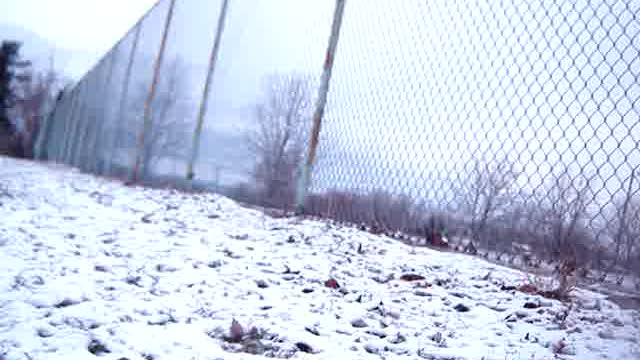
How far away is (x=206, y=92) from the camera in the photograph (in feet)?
22.3

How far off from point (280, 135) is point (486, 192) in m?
2.83

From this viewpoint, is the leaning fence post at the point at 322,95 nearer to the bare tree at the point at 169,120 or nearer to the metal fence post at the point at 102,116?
the bare tree at the point at 169,120

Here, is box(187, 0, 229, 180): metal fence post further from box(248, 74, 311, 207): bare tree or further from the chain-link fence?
box(248, 74, 311, 207): bare tree

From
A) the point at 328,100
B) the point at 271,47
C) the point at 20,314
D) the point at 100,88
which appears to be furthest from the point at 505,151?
the point at 100,88

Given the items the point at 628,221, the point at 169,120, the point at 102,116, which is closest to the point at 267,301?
the point at 628,221

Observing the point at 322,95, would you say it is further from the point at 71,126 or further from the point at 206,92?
the point at 71,126

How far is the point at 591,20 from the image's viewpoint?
287 cm

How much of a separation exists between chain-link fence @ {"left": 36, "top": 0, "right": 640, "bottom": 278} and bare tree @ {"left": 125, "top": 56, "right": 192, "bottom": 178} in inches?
1.5

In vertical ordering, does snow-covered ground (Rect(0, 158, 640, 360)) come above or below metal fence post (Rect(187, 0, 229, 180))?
below

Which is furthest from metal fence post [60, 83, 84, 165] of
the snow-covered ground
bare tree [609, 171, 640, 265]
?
bare tree [609, 171, 640, 265]

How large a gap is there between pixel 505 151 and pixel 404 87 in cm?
124

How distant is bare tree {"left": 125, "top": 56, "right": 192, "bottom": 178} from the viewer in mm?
7426

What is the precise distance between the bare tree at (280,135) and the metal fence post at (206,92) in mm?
952

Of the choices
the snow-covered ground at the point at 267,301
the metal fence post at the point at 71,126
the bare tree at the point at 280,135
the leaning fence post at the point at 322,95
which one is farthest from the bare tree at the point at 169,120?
the metal fence post at the point at 71,126
